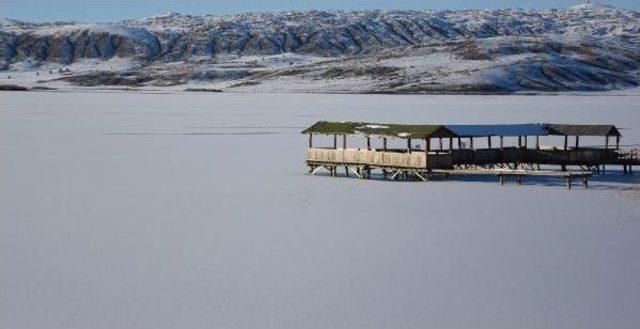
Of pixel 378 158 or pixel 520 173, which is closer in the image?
pixel 520 173

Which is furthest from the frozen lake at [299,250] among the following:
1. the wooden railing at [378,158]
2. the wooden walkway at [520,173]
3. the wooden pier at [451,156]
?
the wooden pier at [451,156]

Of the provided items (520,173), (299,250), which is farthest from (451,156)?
(299,250)

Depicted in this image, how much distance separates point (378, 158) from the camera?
1581 inches

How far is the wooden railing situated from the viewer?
3928cm

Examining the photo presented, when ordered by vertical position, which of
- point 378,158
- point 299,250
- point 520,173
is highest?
point 299,250

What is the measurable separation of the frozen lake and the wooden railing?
1251mm

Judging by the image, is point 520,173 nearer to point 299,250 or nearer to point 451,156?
point 451,156

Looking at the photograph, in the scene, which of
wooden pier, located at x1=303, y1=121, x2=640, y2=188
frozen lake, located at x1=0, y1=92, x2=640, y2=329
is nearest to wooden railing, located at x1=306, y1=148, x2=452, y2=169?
wooden pier, located at x1=303, y1=121, x2=640, y2=188

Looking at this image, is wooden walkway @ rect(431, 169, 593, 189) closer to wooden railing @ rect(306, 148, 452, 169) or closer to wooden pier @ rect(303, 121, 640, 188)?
wooden pier @ rect(303, 121, 640, 188)

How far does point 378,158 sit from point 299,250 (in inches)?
690

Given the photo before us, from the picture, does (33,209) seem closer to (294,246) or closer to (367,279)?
(294,246)

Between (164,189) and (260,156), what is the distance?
44.4 feet

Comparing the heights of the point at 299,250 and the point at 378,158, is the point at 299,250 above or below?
above

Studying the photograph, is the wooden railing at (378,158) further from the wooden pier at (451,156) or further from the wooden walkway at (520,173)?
the wooden walkway at (520,173)
